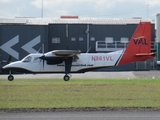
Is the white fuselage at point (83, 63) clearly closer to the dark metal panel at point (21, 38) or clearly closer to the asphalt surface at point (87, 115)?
the dark metal panel at point (21, 38)

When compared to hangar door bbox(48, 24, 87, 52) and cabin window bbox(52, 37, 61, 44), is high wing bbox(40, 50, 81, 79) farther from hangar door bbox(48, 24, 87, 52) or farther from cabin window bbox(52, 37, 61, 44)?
cabin window bbox(52, 37, 61, 44)

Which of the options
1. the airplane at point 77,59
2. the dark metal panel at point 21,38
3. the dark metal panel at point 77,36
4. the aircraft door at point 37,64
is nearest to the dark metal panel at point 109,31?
the dark metal panel at point 77,36

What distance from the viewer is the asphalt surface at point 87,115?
11703mm

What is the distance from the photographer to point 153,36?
61.6m

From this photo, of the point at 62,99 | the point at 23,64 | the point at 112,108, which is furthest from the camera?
the point at 23,64

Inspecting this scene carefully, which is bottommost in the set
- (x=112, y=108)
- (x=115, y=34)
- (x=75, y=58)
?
(x=112, y=108)

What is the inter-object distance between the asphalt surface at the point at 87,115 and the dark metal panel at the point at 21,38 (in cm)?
4312

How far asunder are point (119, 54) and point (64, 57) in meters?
4.62

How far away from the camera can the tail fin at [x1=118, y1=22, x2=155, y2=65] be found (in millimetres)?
36062

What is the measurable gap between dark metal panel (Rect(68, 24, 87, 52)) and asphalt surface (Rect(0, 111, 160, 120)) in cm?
4533

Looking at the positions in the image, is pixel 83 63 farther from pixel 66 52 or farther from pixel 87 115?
pixel 87 115

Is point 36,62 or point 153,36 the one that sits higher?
point 153,36

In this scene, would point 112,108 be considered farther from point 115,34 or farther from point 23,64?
point 115,34

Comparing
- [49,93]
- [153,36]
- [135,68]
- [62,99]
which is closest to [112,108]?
[62,99]
